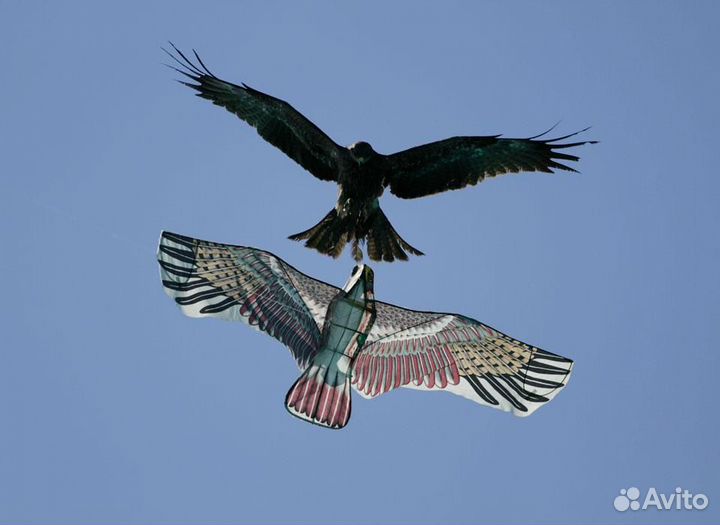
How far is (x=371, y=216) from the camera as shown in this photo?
14.4m

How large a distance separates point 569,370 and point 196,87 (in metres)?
5.58

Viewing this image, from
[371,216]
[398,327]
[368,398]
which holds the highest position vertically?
[371,216]

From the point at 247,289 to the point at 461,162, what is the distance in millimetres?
3649

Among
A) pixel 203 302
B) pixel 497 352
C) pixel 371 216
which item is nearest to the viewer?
pixel 203 302

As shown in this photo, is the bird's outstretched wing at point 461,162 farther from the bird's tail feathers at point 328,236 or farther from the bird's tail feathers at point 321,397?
the bird's tail feathers at point 321,397

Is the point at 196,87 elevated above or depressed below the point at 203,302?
above

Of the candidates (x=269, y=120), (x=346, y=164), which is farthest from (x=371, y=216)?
(x=269, y=120)

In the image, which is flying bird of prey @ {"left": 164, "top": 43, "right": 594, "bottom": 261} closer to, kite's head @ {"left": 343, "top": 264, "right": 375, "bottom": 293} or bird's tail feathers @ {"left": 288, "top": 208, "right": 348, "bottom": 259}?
bird's tail feathers @ {"left": 288, "top": 208, "right": 348, "bottom": 259}

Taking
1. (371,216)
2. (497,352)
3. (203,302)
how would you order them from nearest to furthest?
(203,302) < (497,352) < (371,216)

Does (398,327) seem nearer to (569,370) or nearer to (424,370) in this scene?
(424,370)

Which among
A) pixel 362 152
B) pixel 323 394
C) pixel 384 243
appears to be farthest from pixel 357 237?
pixel 323 394

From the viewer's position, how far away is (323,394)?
12.4 meters

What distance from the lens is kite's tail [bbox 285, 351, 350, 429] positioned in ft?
40.2

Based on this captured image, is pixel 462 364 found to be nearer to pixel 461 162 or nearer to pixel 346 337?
pixel 346 337
